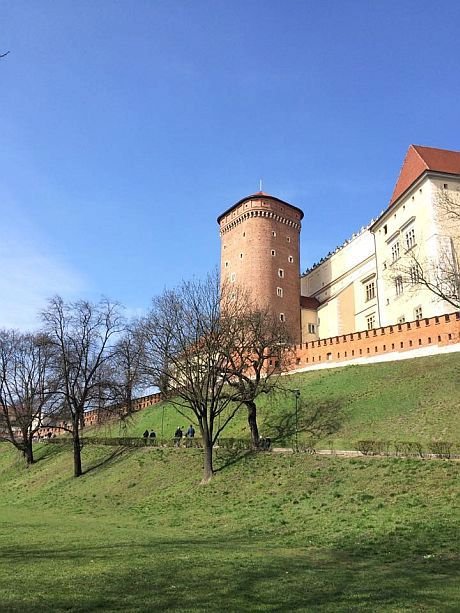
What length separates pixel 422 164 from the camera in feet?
159

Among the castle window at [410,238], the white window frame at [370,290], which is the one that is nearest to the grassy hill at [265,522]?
the castle window at [410,238]

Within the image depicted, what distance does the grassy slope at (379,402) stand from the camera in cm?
2980

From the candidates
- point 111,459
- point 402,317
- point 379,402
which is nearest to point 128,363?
point 111,459

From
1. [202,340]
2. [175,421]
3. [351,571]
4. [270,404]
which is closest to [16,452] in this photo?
[175,421]

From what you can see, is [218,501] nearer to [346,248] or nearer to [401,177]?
[401,177]

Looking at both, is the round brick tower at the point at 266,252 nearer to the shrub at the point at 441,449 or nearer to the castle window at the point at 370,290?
the castle window at the point at 370,290

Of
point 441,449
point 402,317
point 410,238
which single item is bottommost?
point 441,449

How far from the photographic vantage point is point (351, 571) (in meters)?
11.2

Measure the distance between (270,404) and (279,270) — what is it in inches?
1011

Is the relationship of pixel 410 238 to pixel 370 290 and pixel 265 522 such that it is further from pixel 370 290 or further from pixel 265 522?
pixel 265 522

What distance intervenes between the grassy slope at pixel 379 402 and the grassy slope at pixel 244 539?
19.9ft

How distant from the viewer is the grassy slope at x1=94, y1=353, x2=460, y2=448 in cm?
2980

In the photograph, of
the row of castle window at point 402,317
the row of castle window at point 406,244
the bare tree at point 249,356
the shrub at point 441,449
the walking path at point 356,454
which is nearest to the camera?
the walking path at point 356,454

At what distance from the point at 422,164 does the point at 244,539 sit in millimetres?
39521
